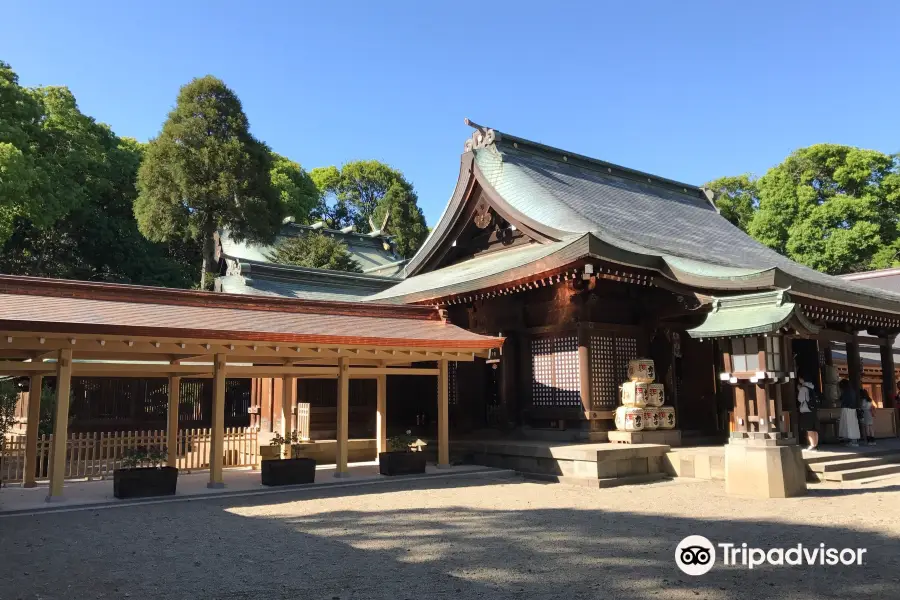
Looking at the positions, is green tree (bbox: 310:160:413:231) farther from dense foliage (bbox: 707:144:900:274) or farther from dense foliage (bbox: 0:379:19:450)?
dense foliage (bbox: 0:379:19:450)

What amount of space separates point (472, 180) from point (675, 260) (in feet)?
20.8

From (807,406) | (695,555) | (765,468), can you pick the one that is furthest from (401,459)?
(807,406)

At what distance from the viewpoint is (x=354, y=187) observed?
61688 mm

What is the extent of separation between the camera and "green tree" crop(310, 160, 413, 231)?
200 feet

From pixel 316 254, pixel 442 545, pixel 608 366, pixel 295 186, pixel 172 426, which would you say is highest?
pixel 295 186

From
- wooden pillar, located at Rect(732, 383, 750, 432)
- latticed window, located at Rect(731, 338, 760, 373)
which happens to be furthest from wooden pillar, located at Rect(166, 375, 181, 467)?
latticed window, located at Rect(731, 338, 760, 373)

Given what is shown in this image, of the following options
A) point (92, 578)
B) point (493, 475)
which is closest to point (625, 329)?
point (493, 475)

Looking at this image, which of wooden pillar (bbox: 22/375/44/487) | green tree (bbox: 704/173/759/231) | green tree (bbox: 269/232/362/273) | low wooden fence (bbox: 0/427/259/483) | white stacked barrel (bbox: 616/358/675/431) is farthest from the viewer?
green tree (bbox: 704/173/759/231)

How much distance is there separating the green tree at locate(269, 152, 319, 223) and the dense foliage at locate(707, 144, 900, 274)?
31.9m

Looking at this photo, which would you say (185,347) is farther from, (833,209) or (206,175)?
(833,209)

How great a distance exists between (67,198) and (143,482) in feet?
78.1

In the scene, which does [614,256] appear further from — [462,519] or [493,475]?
[462,519]

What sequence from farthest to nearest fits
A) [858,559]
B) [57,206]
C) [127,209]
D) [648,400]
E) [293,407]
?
[127,209] → [57,206] → [293,407] → [648,400] → [858,559]

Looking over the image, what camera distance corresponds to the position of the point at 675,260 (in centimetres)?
1449
